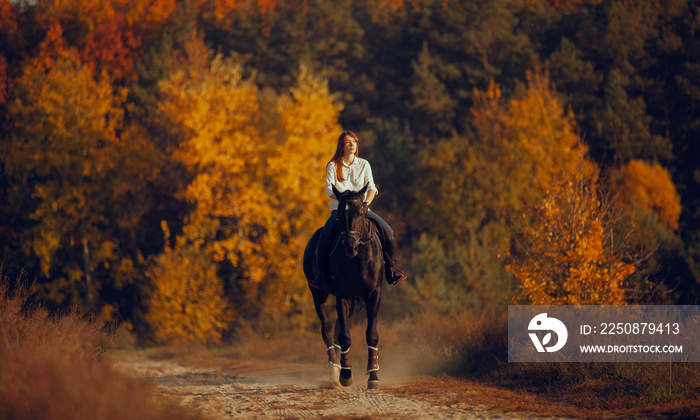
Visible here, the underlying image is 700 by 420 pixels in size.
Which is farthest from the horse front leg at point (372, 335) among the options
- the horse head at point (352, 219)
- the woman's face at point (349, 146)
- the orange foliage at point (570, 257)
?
the orange foliage at point (570, 257)

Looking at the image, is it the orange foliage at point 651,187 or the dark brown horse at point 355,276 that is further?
the orange foliage at point 651,187

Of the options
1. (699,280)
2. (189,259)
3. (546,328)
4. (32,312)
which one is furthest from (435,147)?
(32,312)

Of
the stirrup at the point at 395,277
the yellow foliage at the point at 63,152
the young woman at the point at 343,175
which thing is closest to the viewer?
the young woman at the point at 343,175

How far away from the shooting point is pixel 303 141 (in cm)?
3409

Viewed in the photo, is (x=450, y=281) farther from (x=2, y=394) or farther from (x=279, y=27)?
(x=279, y=27)

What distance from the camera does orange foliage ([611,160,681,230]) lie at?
41969 millimetres

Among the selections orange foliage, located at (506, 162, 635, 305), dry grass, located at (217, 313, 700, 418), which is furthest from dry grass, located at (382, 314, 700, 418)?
orange foliage, located at (506, 162, 635, 305)

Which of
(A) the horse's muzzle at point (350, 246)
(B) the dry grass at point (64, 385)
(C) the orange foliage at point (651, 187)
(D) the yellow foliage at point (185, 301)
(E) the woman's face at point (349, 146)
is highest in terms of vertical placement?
(C) the orange foliage at point (651, 187)

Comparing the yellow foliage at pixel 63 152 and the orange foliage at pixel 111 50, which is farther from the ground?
the orange foliage at pixel 111 50

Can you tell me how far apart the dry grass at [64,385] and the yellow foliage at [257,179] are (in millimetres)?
23824

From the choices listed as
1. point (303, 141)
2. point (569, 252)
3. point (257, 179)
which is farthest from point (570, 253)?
point (257, 179)

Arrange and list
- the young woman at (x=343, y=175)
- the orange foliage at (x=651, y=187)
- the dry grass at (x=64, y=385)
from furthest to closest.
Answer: the orange foliage at (x=651, y=187) < the young woman at (x=343, y=175) < the dry grass at (x=64, y=385)

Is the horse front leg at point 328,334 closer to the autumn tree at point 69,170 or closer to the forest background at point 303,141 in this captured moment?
the forest background at point 303,141

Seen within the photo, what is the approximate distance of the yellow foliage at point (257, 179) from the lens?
1329 inches
